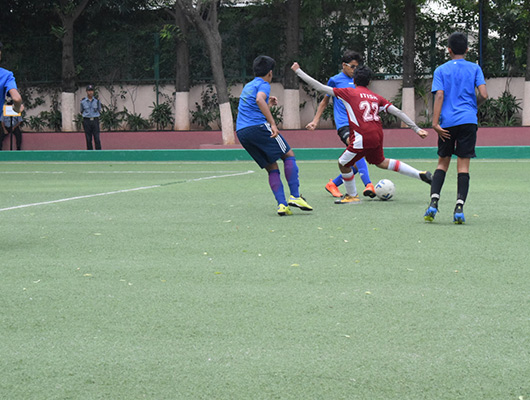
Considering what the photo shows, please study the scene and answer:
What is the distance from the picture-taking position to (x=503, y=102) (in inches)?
1019

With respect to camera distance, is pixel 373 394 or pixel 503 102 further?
pixel 503 102

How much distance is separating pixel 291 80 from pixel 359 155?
55.4ft

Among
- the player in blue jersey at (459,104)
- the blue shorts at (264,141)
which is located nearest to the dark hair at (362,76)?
the blue shorts at (264,141)

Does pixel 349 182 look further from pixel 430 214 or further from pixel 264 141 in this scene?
pixel 430 214

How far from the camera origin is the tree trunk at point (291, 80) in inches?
1027

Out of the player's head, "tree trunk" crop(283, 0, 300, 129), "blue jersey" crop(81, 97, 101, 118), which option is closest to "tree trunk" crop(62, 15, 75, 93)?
"blue jersey" crop(81, 97, 101, 118)

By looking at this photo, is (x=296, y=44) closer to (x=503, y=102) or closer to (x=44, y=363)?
(x=503, y=102)

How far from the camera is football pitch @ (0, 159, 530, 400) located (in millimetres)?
3697

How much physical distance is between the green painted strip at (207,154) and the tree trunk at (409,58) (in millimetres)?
5540

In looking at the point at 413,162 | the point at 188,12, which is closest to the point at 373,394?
the point at 413,162

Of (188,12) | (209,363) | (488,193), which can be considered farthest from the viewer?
(188,12)

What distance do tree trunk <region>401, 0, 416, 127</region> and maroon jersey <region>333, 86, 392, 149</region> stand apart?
51.4ft

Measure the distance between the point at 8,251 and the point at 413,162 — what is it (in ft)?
42.2

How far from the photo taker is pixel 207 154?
72.3ft
